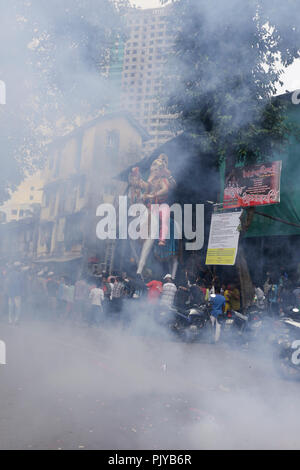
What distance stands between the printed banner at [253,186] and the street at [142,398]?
3.68 metres

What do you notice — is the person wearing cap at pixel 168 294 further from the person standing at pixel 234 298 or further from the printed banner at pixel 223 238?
the person standing at pixel 234 298

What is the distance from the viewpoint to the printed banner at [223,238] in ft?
30.5

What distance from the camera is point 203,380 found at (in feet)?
14.9

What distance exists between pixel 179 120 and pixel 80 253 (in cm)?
313

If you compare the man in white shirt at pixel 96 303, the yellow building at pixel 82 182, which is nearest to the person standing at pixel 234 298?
the man in white shirt at pixel 96 303

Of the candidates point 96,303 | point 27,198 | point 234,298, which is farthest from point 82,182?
point 234,298

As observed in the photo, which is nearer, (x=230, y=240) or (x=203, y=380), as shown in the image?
(x=203, y=380)

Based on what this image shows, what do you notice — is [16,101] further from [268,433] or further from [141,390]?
[268,433]

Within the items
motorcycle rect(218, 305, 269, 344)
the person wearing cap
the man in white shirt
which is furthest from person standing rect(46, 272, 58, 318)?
the person wearing cap

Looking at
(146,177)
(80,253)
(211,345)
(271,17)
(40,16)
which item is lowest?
(211,345)

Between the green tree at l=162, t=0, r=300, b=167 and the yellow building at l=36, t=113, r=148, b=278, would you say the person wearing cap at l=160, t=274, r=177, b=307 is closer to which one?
the yellow building at l=36, t=113, r=148, b=278

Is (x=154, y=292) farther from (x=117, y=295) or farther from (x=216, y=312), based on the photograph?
(x=216, y=312)

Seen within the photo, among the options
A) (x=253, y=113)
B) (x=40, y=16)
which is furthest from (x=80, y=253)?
(x=40, y=16)

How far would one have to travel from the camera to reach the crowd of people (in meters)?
6.60
